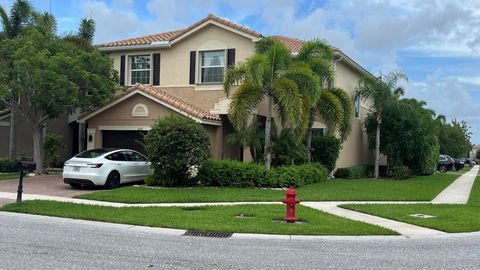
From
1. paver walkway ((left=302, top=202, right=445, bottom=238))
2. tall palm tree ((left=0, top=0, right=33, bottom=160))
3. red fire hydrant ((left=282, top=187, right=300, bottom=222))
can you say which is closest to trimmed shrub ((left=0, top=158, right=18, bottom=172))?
tall palm tree ((left=0, top=0, right=33, bottom=160))

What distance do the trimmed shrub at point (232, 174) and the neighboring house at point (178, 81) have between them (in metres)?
3.21

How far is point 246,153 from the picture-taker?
75.1 ft

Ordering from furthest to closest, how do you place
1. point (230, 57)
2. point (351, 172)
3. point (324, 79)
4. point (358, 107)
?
point (358, 107) → point (351, 172) → point (230, 57) → point (324, 79)

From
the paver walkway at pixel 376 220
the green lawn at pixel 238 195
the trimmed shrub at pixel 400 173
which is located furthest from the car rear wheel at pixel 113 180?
the trimmed shrub at pixel 400 173

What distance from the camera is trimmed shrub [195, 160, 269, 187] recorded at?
1758 cm

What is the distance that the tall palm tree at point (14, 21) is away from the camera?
23.8 m

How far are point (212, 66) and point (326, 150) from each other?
6.81 metres

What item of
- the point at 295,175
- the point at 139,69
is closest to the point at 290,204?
the point at 295,175

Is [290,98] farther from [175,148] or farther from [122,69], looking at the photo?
[122,69]

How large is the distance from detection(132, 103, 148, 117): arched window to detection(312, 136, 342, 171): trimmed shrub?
8.07 m

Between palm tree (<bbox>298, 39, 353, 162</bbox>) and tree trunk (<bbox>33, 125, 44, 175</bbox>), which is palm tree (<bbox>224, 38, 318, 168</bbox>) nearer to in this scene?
palm tree (<bbox>298, 39, 353, 162</bbox>)

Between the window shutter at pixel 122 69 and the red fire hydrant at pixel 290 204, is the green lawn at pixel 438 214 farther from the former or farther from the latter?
the window shutter at pixel 122 69

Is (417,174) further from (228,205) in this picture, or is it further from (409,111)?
(228,205)

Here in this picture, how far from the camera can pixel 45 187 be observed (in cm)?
1716
